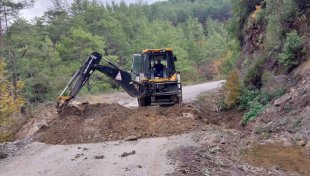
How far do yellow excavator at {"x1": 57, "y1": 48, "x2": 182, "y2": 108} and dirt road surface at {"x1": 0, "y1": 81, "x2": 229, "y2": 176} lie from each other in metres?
4.85

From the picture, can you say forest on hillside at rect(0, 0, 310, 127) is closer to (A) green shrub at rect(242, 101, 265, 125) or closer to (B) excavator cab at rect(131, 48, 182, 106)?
(A) green shrub at rect(242, 101, 265, 125)

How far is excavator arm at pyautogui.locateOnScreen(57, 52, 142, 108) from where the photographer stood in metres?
18.7

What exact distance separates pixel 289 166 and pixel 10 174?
7.12 metres

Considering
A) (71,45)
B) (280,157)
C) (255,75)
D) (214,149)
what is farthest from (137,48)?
(280,157)

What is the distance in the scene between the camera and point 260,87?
19859 millimetres

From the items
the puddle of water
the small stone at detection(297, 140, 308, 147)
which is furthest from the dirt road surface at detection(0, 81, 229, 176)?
the small stone at detection(297, 140, 308, 147)

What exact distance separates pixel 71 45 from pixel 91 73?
29853 mm

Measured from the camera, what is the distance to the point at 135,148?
13.6m

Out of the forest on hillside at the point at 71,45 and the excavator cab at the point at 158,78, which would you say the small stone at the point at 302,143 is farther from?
the forest on hillside at the point at 71,45

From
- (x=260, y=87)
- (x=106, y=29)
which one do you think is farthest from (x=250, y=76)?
(x=106, y=29)

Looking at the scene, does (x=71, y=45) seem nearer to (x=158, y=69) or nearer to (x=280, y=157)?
(x=158, y=69)

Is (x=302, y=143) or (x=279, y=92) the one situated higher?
(x=279, y=92)

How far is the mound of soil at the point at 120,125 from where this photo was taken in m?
15.8

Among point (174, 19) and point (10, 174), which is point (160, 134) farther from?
point (174, 19)
